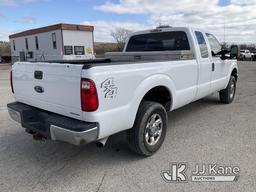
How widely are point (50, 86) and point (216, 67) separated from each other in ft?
12.8

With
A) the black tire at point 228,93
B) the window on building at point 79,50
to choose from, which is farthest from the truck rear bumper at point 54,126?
the window on building at point 79,50

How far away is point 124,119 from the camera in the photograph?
313cm

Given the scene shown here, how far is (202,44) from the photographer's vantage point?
16.9ft

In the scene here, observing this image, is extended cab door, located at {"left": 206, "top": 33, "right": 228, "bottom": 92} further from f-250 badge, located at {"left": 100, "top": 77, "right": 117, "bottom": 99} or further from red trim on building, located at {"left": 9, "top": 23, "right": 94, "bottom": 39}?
red trim on building, located at {"left": 9, "top": 23, "right": 94, "bottom": 39}

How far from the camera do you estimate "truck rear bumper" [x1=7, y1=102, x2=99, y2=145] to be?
2.76m

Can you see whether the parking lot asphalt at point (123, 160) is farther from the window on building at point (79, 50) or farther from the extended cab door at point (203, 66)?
the window on building at point (79, 50)

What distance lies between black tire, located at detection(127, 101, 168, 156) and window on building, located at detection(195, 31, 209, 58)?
1923mm

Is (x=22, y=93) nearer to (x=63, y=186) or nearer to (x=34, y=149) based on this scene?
(x=34, y=149)

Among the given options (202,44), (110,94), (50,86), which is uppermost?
(202,44)

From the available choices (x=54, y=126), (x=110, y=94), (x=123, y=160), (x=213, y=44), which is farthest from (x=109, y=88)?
(x=213, y=44)

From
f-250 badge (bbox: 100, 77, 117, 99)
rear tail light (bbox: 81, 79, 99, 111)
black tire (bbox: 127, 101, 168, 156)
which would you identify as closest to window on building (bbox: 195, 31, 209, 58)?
black tire (bbox: 127, 101, 168, 156)

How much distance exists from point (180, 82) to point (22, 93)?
2.53 m

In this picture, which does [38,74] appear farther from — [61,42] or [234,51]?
[61,42]

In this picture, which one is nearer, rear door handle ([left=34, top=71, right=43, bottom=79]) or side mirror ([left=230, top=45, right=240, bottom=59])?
rear door handle ([left=34, top=71, right=43, bottom=79])
